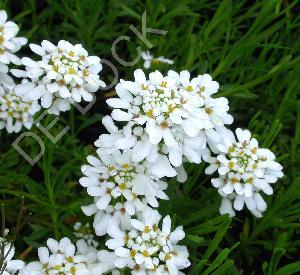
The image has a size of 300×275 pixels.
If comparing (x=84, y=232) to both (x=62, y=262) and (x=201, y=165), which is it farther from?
(x=201, y=165)

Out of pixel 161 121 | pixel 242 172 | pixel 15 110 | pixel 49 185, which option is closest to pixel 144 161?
pixel 161 121

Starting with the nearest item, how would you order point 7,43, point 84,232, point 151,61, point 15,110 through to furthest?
point 7,43, point 84,232, point 15,110, point 151,61

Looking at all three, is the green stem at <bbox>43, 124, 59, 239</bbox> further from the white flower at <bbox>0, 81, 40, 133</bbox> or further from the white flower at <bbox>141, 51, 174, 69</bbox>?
the white flower at <bbox>141, 51, 174, 69</bbox>

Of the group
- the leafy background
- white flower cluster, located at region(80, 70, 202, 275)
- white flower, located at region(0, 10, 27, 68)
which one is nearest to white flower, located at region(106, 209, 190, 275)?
white flower cluster, located at region(80, 70, 202, 275)

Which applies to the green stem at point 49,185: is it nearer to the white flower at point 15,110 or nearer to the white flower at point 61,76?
the white flower at point 61,76

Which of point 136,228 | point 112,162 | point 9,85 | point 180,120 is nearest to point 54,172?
point 9,85

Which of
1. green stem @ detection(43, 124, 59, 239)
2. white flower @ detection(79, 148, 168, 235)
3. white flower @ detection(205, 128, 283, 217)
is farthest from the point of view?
green stem @ detection(43, 124, 59, 239)

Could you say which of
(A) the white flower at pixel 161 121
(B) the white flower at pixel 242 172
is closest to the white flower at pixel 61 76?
(A) the white flower at pixel 161 121
